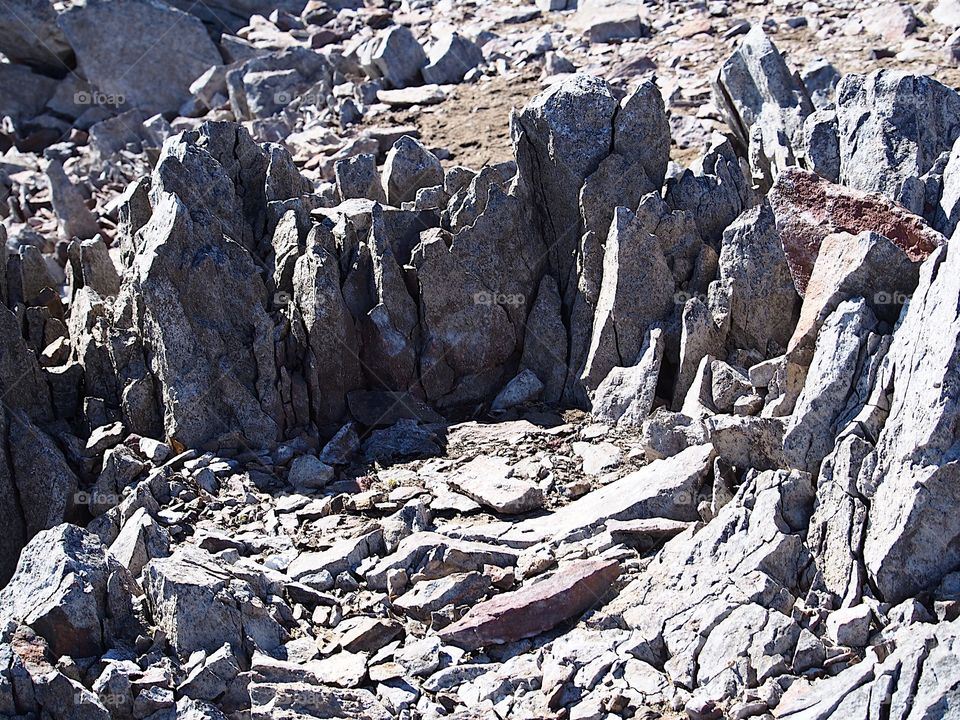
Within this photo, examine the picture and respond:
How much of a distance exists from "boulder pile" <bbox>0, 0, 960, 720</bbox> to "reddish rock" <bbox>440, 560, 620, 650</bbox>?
41 millimetres

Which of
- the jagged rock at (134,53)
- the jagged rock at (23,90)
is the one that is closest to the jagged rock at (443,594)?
the jagged rock at (134,53)

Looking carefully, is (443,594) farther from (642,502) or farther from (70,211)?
(70,211)

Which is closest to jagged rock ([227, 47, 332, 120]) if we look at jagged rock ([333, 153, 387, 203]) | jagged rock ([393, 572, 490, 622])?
jagged rock ([333, 153, 387, 203])

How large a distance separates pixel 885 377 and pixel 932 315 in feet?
2.66

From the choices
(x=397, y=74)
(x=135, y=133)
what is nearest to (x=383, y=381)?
(x=397, y=74)

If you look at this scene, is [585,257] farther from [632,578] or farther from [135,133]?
[135,133]

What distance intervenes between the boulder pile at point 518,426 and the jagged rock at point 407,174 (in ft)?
0.21

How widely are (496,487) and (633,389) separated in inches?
103

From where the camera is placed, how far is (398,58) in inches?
1164

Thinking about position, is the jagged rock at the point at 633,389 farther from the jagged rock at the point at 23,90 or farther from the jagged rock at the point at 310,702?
the jagged rock at the point at 23,90

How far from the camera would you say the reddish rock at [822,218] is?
14688 millimetres

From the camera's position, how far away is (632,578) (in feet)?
44.3

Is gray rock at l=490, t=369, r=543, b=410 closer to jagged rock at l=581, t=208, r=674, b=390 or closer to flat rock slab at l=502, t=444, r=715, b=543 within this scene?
jagged rock at l=581, t=208, r=674, b=390

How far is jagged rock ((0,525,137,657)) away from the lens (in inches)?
489
